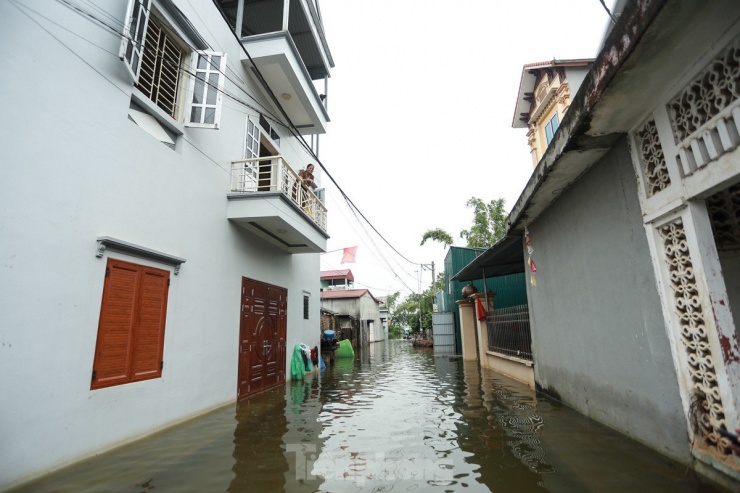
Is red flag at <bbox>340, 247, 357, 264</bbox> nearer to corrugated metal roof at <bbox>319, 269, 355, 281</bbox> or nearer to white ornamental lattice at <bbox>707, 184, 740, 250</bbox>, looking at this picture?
corrugated metal roof at <bbox>319, 269, 355, 281</bbox>

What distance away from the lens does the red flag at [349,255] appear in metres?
19.1

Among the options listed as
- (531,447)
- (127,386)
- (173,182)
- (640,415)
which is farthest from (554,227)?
(127,386)

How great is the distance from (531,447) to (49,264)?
531 centimetres

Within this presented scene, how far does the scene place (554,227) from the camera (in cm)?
562

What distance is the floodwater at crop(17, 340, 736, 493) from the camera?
117 inches

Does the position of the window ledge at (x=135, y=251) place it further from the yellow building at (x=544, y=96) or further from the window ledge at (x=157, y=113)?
the yellow building at (x=544, y=96)

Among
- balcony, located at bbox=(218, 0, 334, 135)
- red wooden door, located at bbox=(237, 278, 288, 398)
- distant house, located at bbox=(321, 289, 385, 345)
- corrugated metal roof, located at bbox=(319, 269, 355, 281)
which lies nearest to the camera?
red wooden door, located at bbox=(237, 278, 288, 398)

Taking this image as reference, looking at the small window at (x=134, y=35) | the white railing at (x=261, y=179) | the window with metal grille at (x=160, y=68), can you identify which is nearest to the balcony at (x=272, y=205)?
the white railing at (x=261, y=179)

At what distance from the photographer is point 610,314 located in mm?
4074

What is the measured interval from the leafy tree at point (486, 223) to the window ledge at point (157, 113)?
16433 mm

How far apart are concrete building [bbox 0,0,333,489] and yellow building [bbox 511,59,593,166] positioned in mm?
8288

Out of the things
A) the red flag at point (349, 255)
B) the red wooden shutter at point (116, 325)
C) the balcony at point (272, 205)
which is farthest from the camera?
the red flag at point (349, 255)

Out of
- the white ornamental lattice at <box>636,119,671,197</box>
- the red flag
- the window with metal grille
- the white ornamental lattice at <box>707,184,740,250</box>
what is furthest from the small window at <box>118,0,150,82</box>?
the red flag

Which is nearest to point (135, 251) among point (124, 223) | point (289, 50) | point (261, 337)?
point (124, 223)
